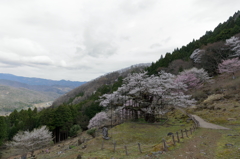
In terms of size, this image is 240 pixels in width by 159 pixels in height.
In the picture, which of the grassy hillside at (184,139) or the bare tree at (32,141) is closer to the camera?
the grassy hillside at (184,139)

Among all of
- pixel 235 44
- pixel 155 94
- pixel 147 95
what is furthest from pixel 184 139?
pixel 235 44

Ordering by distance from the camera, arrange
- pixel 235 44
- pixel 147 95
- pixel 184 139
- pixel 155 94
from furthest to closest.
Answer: pixel 235 44 < pixel 147 95 < pixel 155 94 < pixel 184 139

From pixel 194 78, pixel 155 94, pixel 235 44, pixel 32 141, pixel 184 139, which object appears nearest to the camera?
pixel 184 139

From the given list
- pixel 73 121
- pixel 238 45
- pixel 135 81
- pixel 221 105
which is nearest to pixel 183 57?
pixel 238 45

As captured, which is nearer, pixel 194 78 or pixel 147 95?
pixel 147 95

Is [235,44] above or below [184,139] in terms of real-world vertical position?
above

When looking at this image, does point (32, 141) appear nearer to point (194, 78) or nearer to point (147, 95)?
point (147, 95)

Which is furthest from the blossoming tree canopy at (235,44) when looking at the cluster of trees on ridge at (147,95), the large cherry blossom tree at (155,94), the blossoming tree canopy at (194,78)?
the large cherry blossom tree at (155,94)

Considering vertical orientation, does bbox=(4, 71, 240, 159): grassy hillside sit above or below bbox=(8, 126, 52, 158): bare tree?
above

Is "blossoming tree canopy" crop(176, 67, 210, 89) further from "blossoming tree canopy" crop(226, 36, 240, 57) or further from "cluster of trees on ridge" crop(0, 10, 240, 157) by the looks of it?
"blossoming tree canopy" crop(226, 36, 240, 57)

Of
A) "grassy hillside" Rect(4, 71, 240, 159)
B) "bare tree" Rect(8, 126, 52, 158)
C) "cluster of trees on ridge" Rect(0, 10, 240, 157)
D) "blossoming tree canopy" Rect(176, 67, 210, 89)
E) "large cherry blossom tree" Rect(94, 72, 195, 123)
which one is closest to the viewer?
"grassy hillside" Rect(4, 71, 240, 159)

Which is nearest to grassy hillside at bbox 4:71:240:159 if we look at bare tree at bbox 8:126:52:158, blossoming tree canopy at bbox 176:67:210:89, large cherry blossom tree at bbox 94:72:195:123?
blossoming tree canopy at bbox 176:67:210:89

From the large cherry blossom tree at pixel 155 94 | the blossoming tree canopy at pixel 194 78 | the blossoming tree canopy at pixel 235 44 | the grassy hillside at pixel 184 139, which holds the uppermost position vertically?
the blossoming tree canopy at pixel 235 44

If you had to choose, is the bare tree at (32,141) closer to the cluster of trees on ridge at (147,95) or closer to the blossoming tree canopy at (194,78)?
the cluster of trees on ridge at (147,95)
